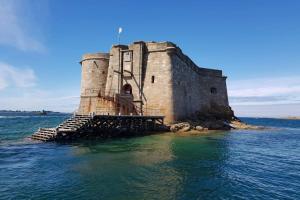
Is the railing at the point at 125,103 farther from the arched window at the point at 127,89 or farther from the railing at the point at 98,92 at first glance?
the arched window at the point at 127,89

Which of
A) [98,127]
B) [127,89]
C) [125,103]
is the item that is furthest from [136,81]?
[98,127]

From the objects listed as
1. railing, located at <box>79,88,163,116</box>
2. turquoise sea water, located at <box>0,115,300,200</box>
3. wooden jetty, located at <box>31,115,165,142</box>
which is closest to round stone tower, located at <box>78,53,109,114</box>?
railing, located at <box>79,88,163,116</box>

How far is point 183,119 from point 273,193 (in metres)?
22.8

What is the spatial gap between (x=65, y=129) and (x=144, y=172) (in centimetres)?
1089

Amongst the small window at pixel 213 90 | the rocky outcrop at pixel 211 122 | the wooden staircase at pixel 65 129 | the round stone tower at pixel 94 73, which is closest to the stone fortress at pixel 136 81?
the round stone tower at pixel 94 73

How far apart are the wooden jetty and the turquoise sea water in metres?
2.41

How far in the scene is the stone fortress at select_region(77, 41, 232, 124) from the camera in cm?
3023

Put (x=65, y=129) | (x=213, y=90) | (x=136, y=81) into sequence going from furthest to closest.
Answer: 1. (x=213, y=90)
2. (x=136, y=81)
3. (x=65, y=129)

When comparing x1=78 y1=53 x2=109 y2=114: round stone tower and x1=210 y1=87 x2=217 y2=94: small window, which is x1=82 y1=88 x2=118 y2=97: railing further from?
x1=210 y1=87 x2=217 y2=94: small window

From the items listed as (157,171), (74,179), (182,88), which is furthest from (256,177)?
(182,88)

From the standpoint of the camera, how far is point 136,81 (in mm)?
31109

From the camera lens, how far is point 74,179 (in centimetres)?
1102

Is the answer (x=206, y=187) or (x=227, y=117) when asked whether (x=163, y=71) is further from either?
(x=206, y=187)

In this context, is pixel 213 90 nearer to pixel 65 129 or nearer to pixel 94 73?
pixel 94 73
